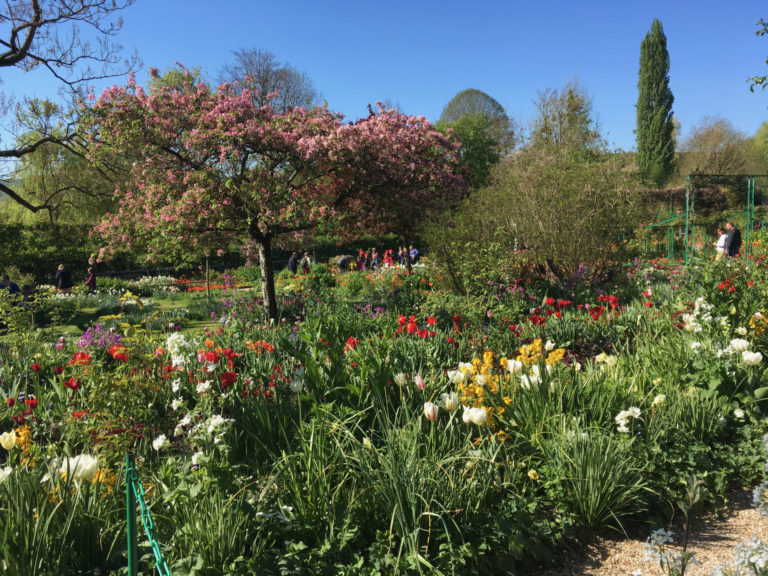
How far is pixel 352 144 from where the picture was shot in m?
8.36

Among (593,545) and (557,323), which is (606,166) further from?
(593,545)

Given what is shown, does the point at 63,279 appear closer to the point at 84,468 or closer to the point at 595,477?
the point at 84,468

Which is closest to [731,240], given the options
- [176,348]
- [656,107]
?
[176,348]

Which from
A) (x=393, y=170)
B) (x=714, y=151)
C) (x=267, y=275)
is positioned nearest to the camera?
(x=393, y=170)

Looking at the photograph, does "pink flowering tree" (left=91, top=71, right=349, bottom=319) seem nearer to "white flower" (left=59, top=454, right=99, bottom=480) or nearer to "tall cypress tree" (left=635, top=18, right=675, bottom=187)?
→ "white flower" (left=59, top=454, right=99, bottom=480)

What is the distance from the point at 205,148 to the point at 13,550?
23.9ft

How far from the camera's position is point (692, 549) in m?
2.54

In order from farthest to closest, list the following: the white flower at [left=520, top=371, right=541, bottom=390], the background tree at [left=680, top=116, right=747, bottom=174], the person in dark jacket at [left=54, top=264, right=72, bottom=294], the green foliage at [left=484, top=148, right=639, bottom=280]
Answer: the background tree at [left=680, top=116, right=747, bottom=174] < the person in dark jacket at [left=54, top=264, right=72, bottom=294] < the green foliage at [left=484, top=148, right=639, bottom=280] < the white flower at [left=520, top=371, right=541, bottom=390]

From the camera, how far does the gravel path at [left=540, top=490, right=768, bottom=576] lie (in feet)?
7.94

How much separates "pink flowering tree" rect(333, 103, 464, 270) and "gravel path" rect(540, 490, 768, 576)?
691 cm

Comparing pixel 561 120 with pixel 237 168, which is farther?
pixel 561 120

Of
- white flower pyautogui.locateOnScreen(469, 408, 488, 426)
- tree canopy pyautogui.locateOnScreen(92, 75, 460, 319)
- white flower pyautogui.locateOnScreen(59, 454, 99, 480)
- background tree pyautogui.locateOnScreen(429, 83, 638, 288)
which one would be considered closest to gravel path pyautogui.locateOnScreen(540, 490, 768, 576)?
white flower pyautogui.locateOnScreen(469, 408, 488, 426)

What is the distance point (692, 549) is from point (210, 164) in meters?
8.27

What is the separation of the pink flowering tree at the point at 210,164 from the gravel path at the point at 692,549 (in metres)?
6.27
